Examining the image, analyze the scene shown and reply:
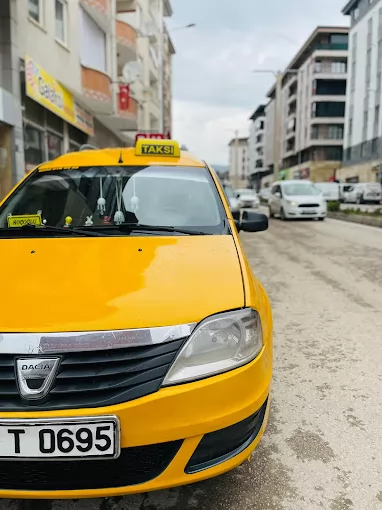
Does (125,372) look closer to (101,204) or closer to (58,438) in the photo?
(58,438)

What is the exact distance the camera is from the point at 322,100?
6294 centimetres

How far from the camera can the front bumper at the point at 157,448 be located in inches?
62.1

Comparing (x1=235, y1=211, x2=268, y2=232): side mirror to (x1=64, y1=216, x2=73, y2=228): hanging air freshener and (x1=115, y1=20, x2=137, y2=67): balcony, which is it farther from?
(x1=115, y1=20, x2=137, y2=67): balcony

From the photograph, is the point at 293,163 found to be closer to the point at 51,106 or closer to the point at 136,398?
the point at 51,106

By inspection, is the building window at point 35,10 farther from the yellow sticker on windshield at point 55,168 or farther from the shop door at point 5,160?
the yellow sticker on windshield at point 55,168

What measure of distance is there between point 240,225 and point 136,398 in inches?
80.2

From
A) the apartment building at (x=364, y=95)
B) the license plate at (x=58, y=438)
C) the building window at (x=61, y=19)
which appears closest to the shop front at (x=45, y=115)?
A: the building window at (x=61, y=19)

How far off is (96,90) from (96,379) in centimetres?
1584

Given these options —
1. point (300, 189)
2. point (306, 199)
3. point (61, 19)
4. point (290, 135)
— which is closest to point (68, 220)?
point (61, 19)

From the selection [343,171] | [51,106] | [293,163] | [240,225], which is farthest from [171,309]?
[293,163]

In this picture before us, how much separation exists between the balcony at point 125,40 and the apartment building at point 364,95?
29091mm

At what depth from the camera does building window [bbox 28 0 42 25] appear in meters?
11.7

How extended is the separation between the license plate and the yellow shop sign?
10.1 m

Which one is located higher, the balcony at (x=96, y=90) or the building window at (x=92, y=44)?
the building window at (x=92, y=44)
